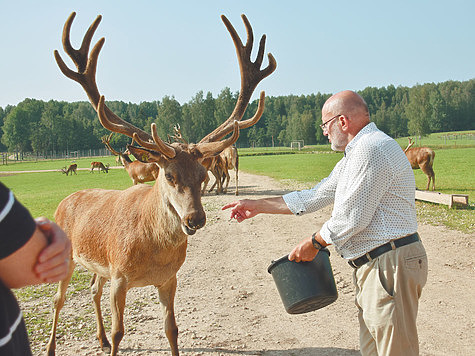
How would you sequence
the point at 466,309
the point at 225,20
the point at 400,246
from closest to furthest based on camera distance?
the point at 400,246, the point at 466,309, the point at 225,20

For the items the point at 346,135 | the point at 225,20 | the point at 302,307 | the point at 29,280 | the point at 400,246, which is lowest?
the point at 302,307

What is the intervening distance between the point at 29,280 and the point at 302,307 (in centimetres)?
318

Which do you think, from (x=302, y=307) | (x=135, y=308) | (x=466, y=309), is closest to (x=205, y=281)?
(x=135, y=308)

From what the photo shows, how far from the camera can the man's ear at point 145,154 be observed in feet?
15.4

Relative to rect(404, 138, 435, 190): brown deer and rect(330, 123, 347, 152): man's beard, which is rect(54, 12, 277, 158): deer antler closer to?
rect(330, 123, 347, 152): man's beard

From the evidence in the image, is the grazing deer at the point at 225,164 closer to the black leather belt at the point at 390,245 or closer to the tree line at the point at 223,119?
the black leather belt at the point at 390,245

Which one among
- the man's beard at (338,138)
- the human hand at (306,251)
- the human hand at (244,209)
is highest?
the man's beard at (338,138)

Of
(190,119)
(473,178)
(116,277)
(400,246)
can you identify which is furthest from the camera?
(190,119)

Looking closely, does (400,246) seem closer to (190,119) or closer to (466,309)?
(466,309)

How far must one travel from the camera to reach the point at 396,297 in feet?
10.2

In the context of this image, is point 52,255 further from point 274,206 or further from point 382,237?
point 274,206

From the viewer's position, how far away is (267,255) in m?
9.01

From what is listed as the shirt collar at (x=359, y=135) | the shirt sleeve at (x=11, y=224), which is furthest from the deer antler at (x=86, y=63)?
the shirt sleeve at (x=11, y=224)

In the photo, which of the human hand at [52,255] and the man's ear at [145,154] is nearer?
the human hand at [52,255]
